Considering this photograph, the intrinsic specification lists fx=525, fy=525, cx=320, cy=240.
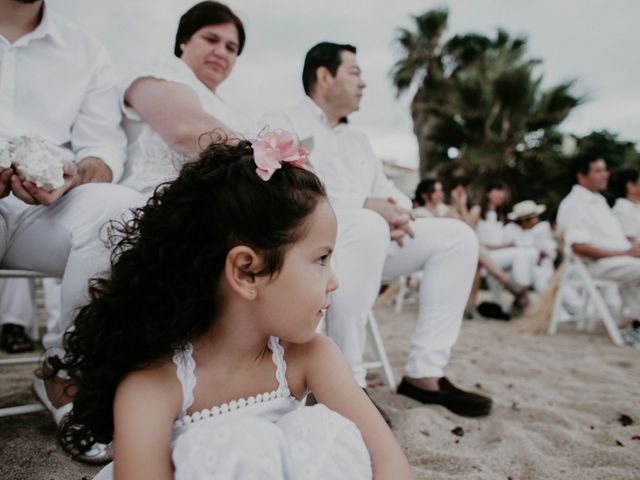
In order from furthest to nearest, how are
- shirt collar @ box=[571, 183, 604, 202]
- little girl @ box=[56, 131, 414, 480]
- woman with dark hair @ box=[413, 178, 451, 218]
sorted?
1. woman with dark hair @ box=[413, 178, 451, 218]
2. shirt collar @ box=[571, 183, 604, 202]
3. little girl @ box=[56, 131, 414, 480]

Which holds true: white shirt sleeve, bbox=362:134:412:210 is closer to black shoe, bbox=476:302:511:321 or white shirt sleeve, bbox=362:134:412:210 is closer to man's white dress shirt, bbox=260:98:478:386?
man's white dress shirt, bbox=260:98:478:386

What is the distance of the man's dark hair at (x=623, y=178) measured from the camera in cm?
552

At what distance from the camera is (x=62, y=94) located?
80.7 inches

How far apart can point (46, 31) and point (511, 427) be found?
7.95ft

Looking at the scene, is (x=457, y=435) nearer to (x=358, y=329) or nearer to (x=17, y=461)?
(x=358, y=329)

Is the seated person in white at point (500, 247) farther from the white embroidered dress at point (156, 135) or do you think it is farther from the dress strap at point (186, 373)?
the dress strap at point (186, 373)

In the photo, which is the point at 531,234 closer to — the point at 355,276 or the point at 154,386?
the point at 355,276

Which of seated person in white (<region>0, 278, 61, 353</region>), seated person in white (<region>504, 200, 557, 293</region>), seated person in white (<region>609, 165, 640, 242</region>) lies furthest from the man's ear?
seated person in white (<region>504, 200, 557, 293</region>)

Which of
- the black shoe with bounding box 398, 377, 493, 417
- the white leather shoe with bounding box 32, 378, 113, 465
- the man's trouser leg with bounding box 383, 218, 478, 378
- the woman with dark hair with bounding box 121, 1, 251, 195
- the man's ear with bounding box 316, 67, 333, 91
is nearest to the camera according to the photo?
the white leather shoe with bounding box 32, 378, 113, 465

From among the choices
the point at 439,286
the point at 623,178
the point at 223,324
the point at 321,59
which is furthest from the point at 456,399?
the point at 623,178

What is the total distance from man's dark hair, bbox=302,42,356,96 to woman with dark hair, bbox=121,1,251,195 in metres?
0.54

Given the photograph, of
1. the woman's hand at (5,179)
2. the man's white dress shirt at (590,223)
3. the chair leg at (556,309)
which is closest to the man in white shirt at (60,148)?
the woman's hand at (5,179)

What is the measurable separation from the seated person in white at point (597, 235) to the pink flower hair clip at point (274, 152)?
4440mm

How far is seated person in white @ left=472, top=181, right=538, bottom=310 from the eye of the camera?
7134mm
